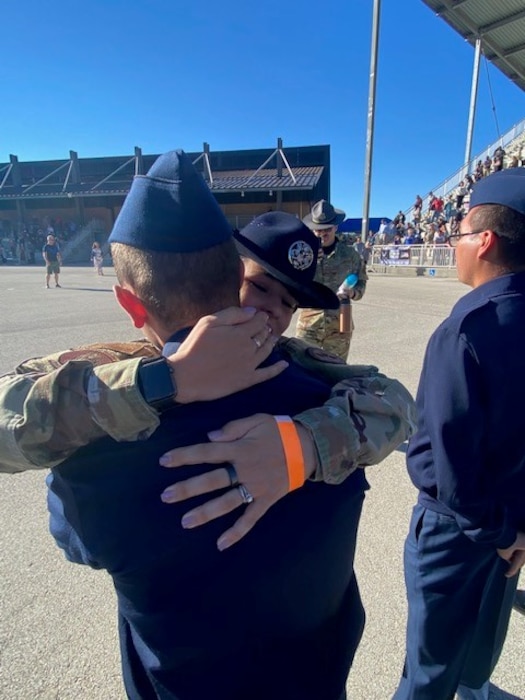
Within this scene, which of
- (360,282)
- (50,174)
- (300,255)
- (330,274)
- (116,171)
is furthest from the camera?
(50,174)

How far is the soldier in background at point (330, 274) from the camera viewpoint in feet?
14.8

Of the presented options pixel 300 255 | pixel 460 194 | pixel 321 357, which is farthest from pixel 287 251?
pixel 460 194

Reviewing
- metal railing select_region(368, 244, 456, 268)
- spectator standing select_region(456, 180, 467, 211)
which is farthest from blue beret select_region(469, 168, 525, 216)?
spectator standing select_region(456, 180, 467, 211)

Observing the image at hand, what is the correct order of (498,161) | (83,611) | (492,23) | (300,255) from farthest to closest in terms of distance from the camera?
(498,161), (492,23), (83,611), (300,255)

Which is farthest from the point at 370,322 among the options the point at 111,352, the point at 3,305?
the point at 3,305

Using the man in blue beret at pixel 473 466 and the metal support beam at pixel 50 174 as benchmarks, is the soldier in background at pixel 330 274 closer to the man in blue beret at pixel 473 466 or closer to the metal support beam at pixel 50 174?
the man in blue beret at pixel 473 466

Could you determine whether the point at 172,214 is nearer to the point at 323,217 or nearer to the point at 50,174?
the point at 323,217

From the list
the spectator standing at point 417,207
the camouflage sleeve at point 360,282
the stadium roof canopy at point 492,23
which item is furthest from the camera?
the spectator standing at point 417,207

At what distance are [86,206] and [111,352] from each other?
3627 cm

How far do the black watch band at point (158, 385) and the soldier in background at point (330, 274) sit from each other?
149 inches

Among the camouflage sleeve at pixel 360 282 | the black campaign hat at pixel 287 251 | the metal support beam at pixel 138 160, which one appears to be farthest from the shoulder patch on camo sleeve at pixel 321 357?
the metal support beam at pixel 138 160

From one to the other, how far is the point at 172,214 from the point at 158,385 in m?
0.33

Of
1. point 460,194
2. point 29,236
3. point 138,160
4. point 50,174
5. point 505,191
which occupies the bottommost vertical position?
point 505,191

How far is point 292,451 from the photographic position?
2.71 ft
